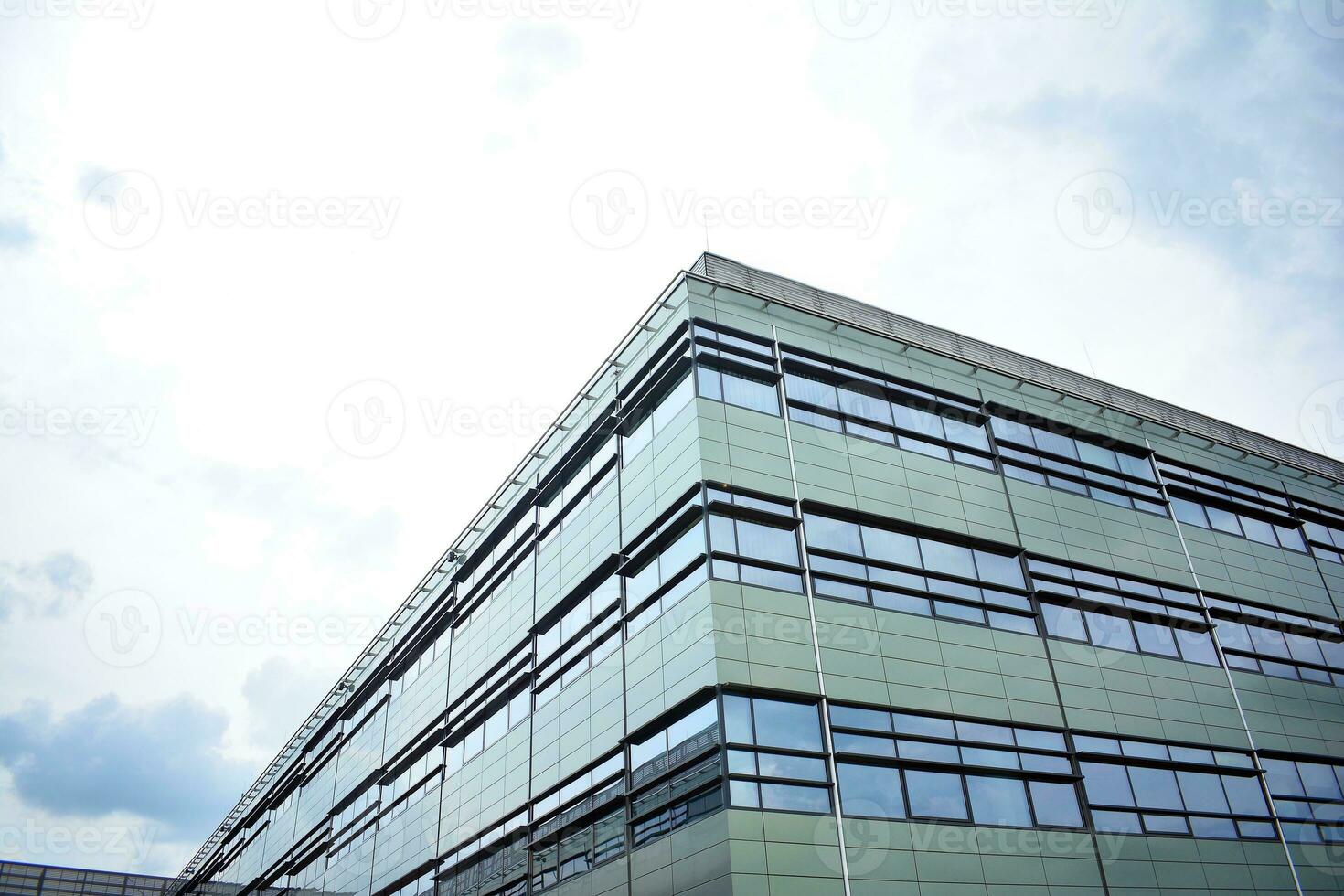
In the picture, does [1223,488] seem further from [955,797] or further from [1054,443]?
[955,797]

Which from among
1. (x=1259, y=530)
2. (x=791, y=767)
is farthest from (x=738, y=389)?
(x=1259, y=530)

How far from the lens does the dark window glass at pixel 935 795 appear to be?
19438mm

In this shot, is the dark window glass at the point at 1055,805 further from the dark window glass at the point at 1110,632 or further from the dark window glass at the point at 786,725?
the dark window glass at the point at 786,725

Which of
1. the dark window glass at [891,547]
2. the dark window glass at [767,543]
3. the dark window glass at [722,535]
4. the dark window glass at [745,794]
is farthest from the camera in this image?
the dark window glass at [891,547]

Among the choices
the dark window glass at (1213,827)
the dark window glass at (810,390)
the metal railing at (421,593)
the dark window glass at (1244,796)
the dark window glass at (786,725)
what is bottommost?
the dark window glass at (1213,827)

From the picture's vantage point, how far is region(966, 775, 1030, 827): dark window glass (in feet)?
65.8

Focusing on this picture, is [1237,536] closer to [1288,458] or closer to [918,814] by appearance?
[1288,458]

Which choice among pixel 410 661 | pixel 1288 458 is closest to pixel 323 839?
pixel 410 661

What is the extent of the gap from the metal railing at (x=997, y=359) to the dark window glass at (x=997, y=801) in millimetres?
12672

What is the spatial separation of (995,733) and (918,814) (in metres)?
3.25

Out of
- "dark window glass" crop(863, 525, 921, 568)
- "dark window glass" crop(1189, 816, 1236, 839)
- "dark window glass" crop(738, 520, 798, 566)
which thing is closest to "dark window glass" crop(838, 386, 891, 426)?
"dark window glass" crop(863, 525, 921, 568)

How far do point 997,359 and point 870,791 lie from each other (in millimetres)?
15465

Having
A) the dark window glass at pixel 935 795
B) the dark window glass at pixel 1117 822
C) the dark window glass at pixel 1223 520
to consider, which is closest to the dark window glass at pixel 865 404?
the dark window glass at pixel 935 795

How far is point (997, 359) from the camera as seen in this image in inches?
1156
